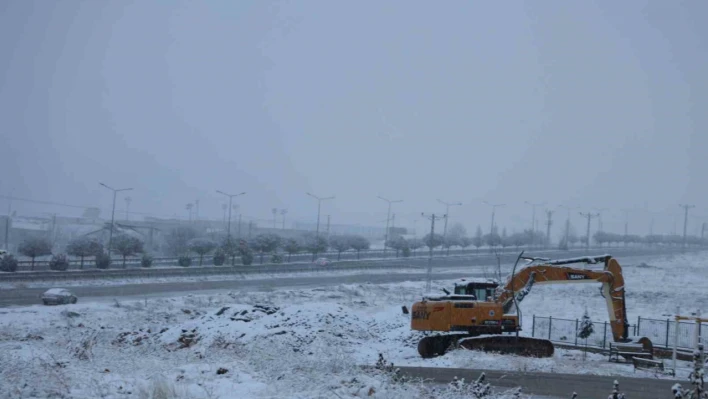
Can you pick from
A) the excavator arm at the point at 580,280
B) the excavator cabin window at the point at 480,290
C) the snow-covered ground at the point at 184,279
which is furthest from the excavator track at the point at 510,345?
the snow-covered ground at the point at 184,279

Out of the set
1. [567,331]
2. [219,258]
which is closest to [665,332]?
[567,331]

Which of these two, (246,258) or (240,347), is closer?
(240,347)

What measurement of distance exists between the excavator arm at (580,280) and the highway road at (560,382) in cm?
382

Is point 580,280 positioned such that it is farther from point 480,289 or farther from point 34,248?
point 34,248

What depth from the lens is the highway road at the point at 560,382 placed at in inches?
685

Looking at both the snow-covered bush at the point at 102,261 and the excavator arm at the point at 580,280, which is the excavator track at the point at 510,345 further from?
the snow-covered bush at the point at 102,261

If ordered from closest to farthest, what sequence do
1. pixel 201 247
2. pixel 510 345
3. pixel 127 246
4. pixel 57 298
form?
pixel 510 345 → pixel 57 298 → pixel 127 246 → pixel 201 247

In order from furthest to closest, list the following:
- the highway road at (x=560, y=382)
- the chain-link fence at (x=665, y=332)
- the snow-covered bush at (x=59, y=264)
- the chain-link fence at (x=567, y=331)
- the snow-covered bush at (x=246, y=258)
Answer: the snow-covered bush at (x=246, y=258) < the snow-covered bush at (x=59, y=264) < the chain-link fence at (x=567, y=331) < the chain-link fence at (x=665, y=332) < the highway road at (x=560, y=382)

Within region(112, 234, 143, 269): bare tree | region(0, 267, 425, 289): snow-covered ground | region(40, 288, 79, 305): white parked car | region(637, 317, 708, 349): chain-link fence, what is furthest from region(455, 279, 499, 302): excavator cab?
region(112, 234, 143, 269): bare tree

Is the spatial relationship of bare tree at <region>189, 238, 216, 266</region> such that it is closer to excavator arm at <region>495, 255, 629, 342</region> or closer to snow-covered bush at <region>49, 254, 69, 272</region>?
snow-covered bush at <region>49, 254, 69, 272</region>

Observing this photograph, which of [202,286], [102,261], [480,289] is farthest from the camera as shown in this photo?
[102,261]

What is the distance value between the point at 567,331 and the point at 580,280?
8953mm

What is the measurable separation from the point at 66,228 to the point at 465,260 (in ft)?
281

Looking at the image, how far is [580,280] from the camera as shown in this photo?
78.9 feet
